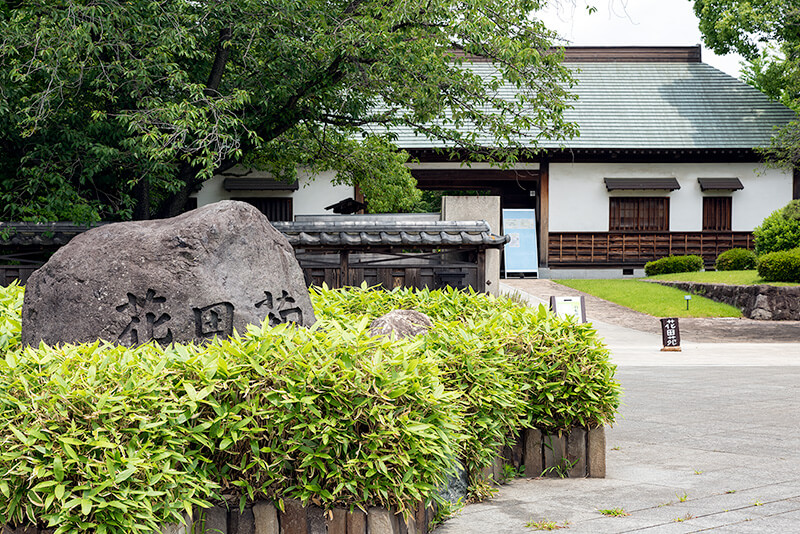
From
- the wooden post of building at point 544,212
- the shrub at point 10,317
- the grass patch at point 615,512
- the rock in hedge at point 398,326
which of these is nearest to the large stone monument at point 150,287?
the shrub at point 10,317

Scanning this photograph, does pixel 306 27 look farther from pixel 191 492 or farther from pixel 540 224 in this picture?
pixel 540 224

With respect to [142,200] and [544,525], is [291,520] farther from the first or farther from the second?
[142,200]

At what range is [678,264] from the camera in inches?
978

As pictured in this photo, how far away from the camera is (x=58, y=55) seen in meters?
10.1

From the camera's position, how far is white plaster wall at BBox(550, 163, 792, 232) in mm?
25953

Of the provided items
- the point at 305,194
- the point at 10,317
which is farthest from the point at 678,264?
the point at 10,317

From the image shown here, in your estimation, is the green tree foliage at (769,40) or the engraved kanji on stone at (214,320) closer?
the engraved kanji on stone at (214,320)

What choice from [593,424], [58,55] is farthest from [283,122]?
[593,424]

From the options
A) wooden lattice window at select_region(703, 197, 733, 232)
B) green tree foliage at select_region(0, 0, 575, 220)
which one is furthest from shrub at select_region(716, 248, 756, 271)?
green tree foliage at select_region(0, 0, 575, 220)

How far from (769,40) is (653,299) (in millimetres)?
10802

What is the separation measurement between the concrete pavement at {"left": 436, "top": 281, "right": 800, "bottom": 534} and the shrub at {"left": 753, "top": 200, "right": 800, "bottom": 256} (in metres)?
11.9

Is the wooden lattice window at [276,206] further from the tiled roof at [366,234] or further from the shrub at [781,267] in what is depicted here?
the shrub at [781,267]

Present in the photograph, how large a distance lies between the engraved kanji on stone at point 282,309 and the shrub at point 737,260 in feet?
71.6

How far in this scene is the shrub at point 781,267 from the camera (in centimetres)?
1995
